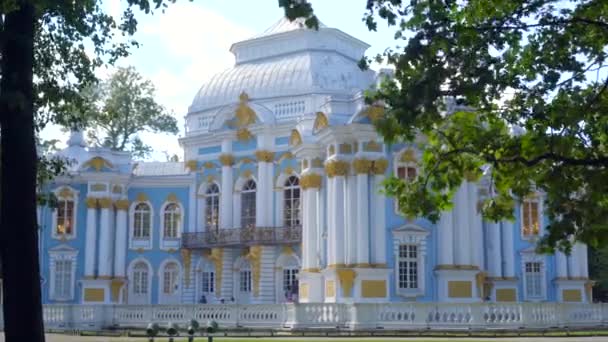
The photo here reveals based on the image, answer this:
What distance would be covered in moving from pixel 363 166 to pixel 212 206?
41.1ft

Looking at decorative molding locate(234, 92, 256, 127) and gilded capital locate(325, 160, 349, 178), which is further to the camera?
decorative molding locate(234, 92, 256, 127)

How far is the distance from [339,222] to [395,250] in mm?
1931

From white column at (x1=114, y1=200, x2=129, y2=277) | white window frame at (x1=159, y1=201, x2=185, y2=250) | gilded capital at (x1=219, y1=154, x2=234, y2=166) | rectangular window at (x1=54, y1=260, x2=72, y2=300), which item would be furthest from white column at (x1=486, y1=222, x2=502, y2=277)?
rectangular window at (x1=54, y1=260, x2=72, y2=300)

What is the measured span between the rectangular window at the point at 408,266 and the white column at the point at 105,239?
14.5m

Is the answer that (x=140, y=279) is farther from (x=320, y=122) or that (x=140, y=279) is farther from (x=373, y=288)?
(x=373, y=288)

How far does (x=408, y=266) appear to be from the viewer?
29000mm

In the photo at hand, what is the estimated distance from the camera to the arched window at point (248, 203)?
38.0m

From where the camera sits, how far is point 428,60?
1021 centimetres

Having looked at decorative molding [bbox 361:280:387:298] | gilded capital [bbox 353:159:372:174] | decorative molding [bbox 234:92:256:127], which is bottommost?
decorative molding [bbox 361:280:387:298]

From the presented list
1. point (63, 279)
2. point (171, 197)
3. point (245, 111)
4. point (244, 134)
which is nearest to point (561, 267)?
point (244, 134)

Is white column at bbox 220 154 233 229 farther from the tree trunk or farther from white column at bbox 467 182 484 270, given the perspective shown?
the tree trunk

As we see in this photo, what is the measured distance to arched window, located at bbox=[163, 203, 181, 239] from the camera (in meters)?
40.4

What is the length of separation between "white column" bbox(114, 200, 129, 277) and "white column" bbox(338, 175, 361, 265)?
13547mm

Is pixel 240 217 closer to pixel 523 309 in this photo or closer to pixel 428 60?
pixel 523 309
